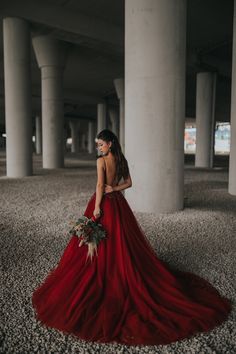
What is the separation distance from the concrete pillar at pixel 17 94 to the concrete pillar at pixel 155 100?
8.43m

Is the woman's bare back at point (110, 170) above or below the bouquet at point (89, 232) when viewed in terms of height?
above

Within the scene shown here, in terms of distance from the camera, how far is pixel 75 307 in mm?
3246

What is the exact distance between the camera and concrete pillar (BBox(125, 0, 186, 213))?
8023 millimetres

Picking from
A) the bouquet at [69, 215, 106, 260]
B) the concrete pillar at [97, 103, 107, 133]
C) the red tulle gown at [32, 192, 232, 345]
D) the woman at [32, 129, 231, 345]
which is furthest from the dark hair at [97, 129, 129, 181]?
the concrete pillar at [97, 103, 107, 133]

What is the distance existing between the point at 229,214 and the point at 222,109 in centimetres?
3522

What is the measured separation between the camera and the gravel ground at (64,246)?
2.91 meters

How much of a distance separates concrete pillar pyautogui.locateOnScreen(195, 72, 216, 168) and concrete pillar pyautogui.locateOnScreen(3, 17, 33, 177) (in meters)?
12.1

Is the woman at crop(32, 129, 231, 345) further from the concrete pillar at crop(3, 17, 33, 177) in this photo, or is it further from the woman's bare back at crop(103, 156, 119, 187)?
the concrete pillar at crop(3, 17, 33, 177)

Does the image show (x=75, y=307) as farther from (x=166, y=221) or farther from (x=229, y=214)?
(x=229, y=214)

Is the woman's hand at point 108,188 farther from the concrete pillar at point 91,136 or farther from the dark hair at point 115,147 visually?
the concrete pillar at point 91,136

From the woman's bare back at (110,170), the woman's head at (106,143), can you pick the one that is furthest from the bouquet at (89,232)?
the woman's head at (106,143)

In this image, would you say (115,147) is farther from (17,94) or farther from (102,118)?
(102,118)

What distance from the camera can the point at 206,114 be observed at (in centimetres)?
2259

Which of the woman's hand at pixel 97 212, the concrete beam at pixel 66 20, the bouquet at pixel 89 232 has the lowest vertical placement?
the bouquet at pixel 89 232
